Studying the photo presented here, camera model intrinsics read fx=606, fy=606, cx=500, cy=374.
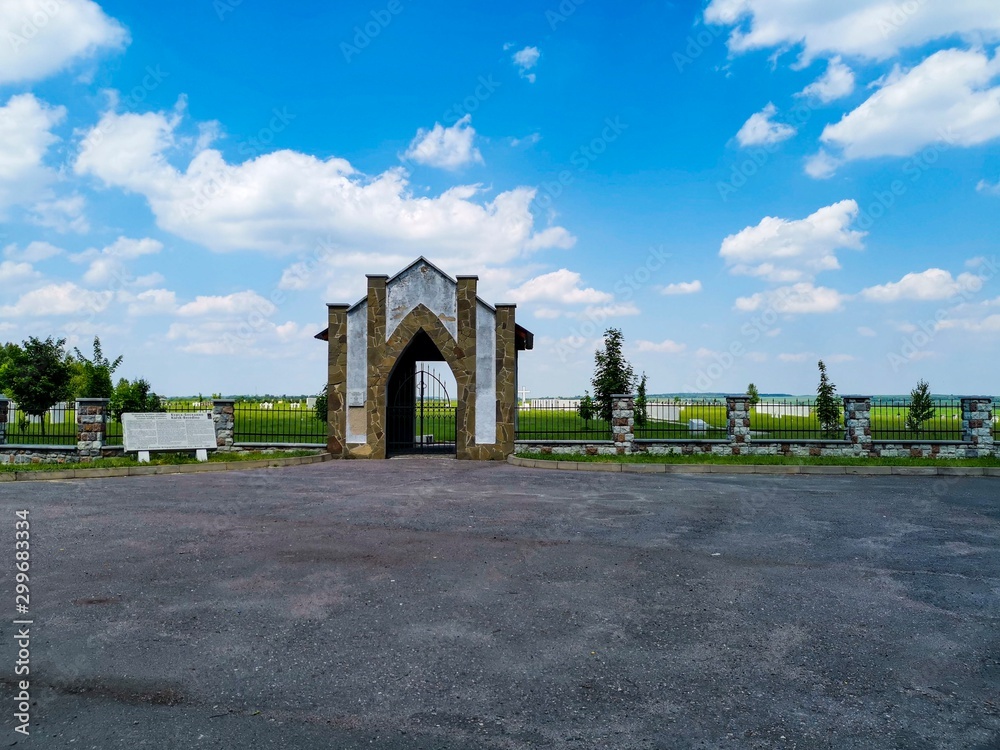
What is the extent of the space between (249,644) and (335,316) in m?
15.6

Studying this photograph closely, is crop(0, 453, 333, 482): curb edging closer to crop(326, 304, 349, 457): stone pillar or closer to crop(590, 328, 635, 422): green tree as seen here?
crop(326, 304, 349, 457): stone pillar

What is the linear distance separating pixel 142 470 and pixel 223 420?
4.73 m

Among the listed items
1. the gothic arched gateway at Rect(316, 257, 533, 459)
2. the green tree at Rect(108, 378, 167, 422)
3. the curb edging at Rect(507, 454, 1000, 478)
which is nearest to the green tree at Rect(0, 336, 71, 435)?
the green tree at Rect(108, 378, 167, 422)

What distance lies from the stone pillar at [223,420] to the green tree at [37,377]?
18737 millimetres

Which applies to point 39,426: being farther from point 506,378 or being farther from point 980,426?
point 980,426

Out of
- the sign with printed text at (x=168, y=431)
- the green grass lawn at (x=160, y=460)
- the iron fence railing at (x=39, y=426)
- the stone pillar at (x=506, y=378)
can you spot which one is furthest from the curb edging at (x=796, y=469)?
the iron fence railing at (x=39, y=426)

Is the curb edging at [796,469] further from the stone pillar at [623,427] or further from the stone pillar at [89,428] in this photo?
the stone pillar at [89,428]

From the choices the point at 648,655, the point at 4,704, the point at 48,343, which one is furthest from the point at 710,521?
the point at 48,343

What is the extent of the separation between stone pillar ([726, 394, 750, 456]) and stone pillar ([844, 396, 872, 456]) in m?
3.18

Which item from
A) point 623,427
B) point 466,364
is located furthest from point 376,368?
point 623,427

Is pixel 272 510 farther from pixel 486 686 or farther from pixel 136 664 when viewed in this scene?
pixel 486 686

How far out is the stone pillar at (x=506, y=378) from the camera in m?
18.5

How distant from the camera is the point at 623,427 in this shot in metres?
18.4

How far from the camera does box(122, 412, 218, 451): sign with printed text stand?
1595cm
